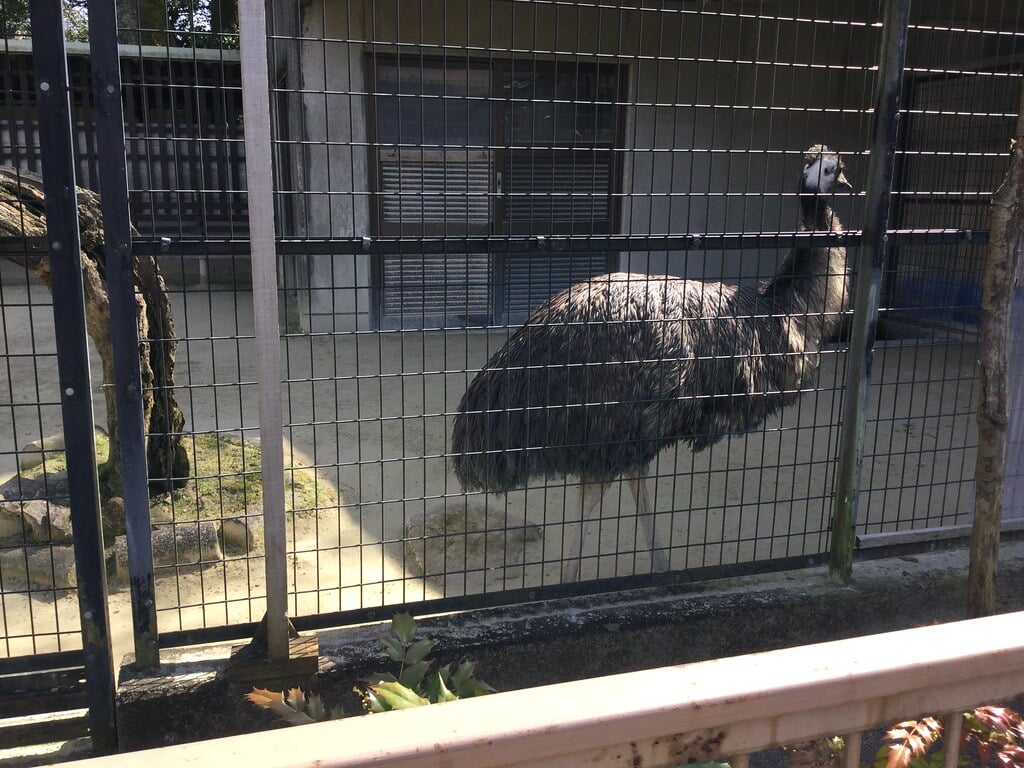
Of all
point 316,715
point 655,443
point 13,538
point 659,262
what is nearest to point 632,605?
point 655,443

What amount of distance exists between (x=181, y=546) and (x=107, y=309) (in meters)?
1.21

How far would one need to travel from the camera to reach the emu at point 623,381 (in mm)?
3725

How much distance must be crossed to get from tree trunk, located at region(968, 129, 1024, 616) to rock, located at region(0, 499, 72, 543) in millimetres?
3937

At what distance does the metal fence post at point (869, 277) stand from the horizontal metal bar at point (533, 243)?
0.37 ft

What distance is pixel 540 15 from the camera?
9.00 m

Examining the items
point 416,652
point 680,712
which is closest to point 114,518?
point 416,652

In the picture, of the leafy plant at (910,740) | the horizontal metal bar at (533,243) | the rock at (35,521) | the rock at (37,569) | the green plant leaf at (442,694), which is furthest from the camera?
the rock at (35,521)

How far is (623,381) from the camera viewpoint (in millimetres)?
3742

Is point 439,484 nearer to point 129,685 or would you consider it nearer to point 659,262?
point 129,685

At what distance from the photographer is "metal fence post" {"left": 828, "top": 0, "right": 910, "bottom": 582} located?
3.38m

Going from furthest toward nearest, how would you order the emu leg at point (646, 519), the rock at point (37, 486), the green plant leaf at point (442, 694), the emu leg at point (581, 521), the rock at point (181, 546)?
the rock at point (37, 486) < the rock at point (181, 546) < the emu leg at point (646, 519) < the emu leg at point (581, 521) < the green plant leaf at point (442, 694)

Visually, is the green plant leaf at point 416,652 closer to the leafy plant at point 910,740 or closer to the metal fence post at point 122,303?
the metal fence post at point 122,303

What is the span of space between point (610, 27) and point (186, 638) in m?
8.13

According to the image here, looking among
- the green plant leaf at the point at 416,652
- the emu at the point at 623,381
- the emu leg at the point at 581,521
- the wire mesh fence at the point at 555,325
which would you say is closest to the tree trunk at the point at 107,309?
the wire mesh fence at the point at 555,325
